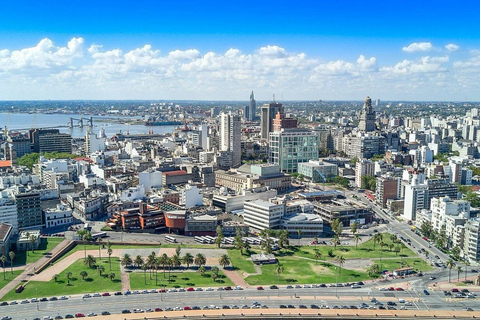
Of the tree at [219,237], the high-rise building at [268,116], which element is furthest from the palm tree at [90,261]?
the high-rise building at [268,116]

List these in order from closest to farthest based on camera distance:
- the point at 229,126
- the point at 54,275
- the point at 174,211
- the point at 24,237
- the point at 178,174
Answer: the point at 54,275 < the point at 24,237 < the point at 174,211 < the point at 178,174 < the point at 229,126

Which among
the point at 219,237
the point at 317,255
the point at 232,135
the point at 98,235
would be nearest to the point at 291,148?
the point at 232,135

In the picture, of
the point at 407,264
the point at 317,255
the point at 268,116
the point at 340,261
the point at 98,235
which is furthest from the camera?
the point at 268,116

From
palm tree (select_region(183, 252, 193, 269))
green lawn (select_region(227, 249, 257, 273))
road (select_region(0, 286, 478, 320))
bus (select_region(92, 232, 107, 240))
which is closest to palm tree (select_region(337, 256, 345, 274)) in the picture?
road (select_region(0, 286, 478, 320))

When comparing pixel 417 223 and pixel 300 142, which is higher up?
pixel 300 142

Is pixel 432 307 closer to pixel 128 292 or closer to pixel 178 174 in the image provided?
pixel 128 292

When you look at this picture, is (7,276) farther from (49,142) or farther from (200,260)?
(49,142)

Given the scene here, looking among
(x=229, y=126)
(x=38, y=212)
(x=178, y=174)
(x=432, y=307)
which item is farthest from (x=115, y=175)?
(x=432, y=307)
